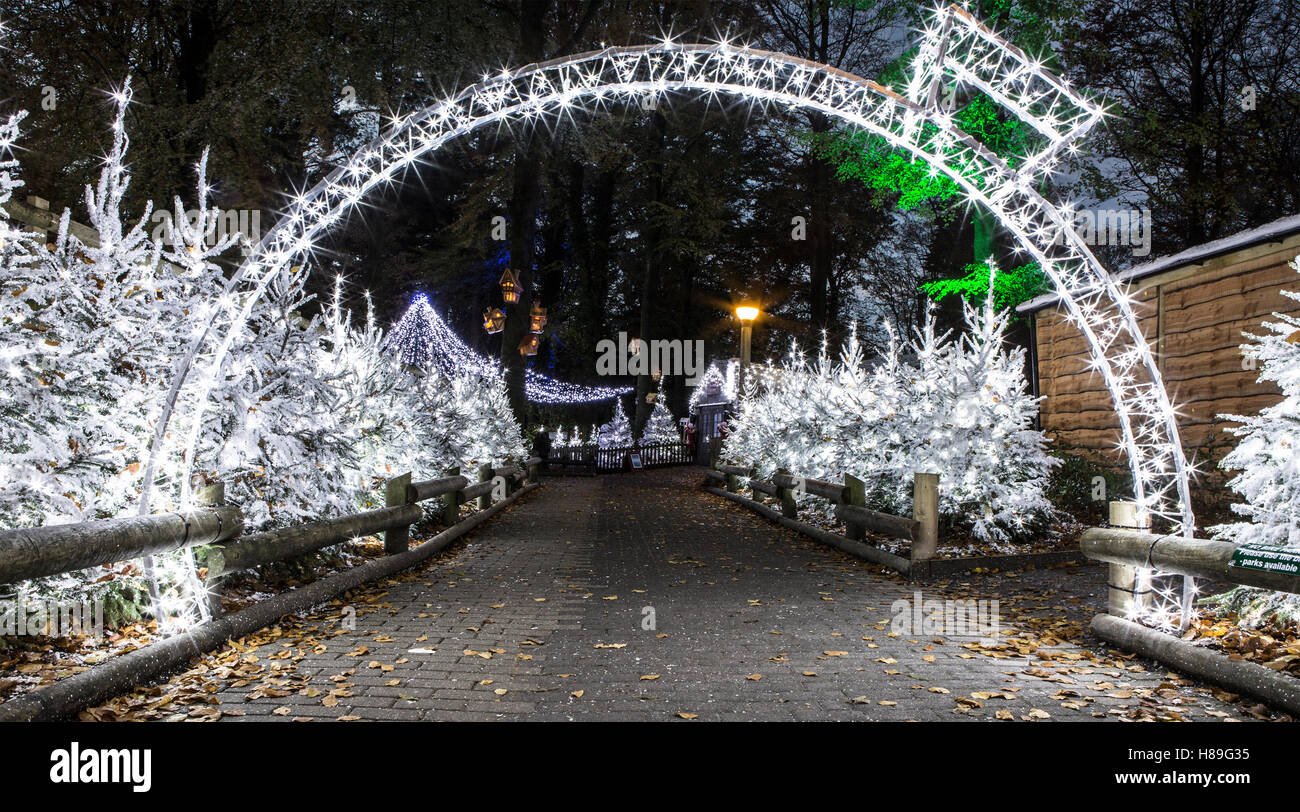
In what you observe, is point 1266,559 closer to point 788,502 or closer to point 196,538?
point 196,538

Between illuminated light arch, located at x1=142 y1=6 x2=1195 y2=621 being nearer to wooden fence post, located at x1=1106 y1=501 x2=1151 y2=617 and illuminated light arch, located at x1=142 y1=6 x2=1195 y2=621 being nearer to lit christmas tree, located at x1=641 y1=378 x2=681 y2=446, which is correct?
wooden fence post, located at x1=1106 y1=501 x2=1151 y2=617

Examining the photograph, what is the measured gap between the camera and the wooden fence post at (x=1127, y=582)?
5.39 m

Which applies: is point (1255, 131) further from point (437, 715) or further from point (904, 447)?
point (437, 715)

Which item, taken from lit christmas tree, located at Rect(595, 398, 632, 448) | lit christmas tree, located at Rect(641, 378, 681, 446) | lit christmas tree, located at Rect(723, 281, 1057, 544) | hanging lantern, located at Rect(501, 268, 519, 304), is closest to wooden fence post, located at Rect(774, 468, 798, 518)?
lit christmas tree, located at Rect(723, 281, 1057, 544)

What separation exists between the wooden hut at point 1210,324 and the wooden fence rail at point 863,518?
2.35 m

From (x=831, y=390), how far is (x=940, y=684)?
856 centimetres

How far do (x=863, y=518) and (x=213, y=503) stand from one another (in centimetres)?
687

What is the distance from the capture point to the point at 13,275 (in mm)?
4586

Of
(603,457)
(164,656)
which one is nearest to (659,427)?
(603,457)

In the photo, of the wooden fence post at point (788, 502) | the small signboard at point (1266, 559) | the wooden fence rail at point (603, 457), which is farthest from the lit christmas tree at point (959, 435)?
the wooden fence rail at point (603, 457)

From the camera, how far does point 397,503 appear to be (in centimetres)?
852
